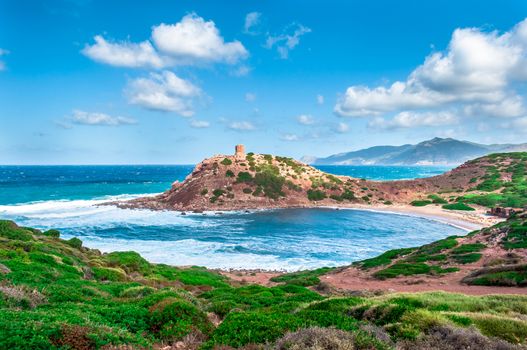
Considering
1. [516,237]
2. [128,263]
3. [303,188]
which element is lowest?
[128,263]

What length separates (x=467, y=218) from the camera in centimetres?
6625

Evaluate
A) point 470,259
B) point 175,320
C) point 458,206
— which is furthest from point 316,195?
point 175,320

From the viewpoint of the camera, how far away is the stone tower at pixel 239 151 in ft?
336

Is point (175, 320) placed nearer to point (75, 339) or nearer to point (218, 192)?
point (75, 339)

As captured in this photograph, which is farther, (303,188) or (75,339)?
(303,188)

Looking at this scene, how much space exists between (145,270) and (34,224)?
4254 cm

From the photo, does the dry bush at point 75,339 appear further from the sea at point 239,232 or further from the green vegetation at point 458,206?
the green vegetation at point 458,206

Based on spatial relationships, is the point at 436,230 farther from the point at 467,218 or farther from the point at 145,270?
the point at 145,270

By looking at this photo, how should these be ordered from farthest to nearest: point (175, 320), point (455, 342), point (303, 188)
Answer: point (303, 188) → point (175, 320) → point (455, 342)

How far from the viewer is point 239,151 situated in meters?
105

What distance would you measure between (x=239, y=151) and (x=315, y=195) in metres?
28.2

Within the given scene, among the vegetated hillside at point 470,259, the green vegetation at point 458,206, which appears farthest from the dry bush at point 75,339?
the green vegetation at point 458,206

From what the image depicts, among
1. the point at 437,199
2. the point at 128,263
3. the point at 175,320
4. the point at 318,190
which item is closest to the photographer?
the point at 175,320

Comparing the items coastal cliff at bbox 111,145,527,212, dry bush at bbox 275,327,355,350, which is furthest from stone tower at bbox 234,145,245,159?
dry bush at bbox 275,327,355,350
